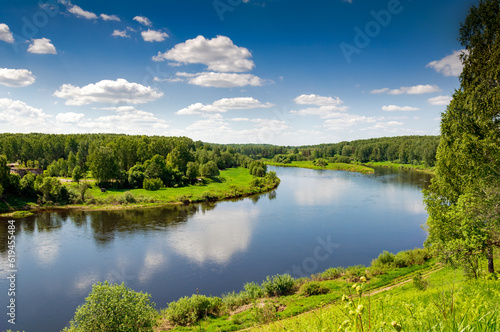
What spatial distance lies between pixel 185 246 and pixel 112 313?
2010cm

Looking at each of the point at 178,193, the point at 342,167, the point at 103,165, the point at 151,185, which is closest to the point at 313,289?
the point at 178,193

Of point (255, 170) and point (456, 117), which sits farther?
point (255, 170)

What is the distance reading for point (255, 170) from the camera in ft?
290

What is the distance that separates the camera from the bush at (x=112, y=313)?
41.2 feet

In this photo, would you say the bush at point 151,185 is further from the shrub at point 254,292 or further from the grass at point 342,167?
the grass at point 342,167

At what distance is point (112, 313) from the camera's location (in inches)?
500

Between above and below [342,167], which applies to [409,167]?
above

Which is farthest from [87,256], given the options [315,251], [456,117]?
[456,117]

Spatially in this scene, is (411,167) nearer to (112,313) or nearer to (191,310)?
(191,310)

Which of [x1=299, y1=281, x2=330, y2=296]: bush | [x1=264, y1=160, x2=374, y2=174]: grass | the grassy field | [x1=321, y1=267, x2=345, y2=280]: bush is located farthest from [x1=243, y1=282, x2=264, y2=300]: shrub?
[x1=264, y1=160, x2=374, y2=174]: grass

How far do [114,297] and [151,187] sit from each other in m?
50.3

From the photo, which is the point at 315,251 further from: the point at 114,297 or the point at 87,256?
the point at 87,256

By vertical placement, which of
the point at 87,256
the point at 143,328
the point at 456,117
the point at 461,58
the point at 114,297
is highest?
the point at 461,58

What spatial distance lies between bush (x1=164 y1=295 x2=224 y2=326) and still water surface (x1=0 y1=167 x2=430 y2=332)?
423cm
